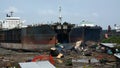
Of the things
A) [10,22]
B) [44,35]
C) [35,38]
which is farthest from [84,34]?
[10,22]

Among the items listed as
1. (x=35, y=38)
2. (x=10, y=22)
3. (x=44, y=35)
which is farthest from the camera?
(x=10, y=22)

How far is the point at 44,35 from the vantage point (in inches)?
1217

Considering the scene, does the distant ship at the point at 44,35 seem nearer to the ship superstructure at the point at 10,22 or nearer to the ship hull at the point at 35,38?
the ship hull at the point at 35,38

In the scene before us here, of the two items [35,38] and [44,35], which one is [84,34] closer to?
[44,35]

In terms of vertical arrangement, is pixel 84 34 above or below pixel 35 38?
above

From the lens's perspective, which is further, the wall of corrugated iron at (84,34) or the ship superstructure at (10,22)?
the ship superstructure at (10,22)

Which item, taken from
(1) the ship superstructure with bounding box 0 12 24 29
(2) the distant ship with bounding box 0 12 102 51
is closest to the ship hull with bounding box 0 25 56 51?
(2) the distant ship with bounding box 0 12 102 51

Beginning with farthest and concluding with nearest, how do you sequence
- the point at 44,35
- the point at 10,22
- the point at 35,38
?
the point at 10,22, the point at 44,35, the point at 35,38

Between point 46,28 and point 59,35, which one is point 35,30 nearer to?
point 46,28

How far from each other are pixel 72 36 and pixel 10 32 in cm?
821

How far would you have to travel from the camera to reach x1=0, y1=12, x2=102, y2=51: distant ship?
30391mm

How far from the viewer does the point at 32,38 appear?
100 ft

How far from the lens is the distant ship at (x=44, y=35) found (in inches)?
1196

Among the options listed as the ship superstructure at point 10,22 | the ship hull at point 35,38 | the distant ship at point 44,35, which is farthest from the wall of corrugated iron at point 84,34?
the ship superstructure at point 10,22
